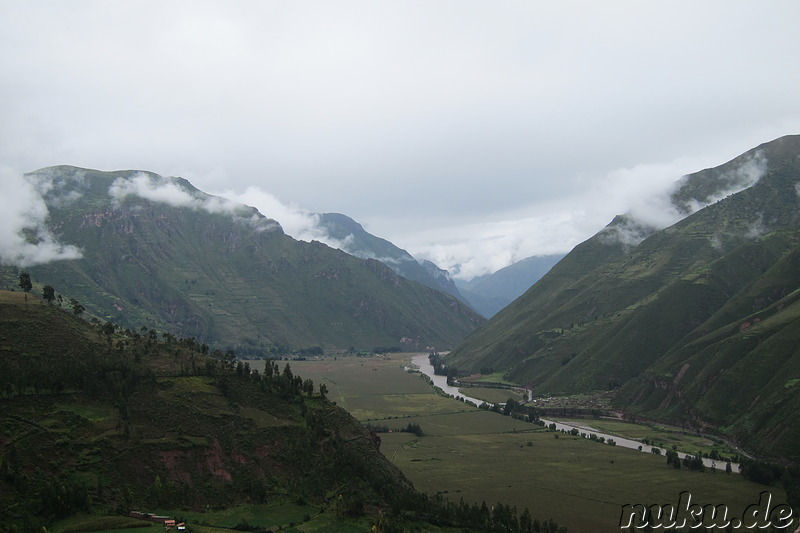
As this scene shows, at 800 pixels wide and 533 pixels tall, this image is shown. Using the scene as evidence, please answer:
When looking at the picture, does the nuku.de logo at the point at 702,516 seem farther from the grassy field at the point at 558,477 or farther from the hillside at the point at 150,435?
the hillside at the point at 150,435

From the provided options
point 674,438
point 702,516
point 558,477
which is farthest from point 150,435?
point 674,438

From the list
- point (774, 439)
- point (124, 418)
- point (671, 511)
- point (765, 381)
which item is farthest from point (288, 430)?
point (765, 381)

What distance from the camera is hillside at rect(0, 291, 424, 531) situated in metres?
89.9

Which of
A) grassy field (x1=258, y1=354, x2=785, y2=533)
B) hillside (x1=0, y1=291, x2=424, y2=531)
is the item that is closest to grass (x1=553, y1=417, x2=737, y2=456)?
grassy field (x1=258, y1=354, x2=785, y2=533)

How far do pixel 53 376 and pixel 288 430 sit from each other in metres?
43.5

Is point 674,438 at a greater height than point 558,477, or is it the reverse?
point 674,438

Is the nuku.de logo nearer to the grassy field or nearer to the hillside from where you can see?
the grassy field

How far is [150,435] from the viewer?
104 m

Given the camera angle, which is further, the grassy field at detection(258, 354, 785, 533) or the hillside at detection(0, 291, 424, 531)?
the grassy field at detection(258, 354, 785, 533)

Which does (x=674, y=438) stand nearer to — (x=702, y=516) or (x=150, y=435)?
(x=702, y=516)

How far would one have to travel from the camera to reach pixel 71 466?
92.0 metres

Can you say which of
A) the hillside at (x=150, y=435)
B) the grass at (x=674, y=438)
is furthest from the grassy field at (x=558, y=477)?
the hillside at (x=150, y=435)

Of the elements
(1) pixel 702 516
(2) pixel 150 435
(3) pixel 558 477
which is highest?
(2) pixel 150 435

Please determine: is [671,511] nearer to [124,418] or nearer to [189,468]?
[189,468]
